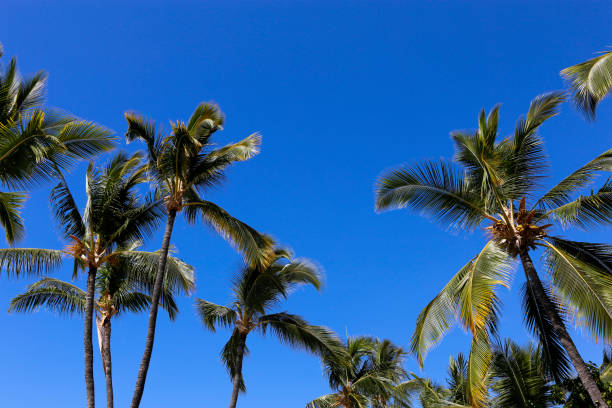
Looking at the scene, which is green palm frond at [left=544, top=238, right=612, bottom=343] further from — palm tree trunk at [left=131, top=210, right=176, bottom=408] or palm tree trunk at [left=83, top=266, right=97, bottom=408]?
palm tree trunk at [left=83, top=266, right=97, bottom=408]

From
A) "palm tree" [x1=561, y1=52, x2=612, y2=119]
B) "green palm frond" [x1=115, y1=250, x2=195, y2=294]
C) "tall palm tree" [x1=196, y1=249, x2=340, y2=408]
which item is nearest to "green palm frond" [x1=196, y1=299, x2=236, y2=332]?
"tall palm tree" [x1=196, y1=249, x2=340, y2=408]

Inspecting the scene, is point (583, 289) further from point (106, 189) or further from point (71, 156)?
point (106, 189)

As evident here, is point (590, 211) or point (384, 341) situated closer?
point (590, 211)

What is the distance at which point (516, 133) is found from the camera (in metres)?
12.9

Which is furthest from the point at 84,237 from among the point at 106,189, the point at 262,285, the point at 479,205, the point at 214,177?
the point at 479,205

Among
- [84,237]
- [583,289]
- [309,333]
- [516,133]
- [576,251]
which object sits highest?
[84,237]

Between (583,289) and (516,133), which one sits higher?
(516,133)

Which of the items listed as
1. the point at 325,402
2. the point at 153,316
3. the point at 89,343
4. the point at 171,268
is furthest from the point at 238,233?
the point at 325,402

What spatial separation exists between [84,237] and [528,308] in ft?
36.8

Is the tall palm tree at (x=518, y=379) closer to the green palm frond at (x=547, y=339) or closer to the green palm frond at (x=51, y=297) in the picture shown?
the green palm frond at (x=547, y=339)

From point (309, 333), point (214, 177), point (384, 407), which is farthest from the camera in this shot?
point (384, 407)

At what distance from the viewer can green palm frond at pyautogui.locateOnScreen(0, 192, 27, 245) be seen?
960 cm

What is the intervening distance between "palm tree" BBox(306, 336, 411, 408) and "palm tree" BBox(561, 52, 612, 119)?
41.2 feet

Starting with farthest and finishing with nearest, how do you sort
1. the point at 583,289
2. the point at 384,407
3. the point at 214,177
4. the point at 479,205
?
the point at 384,407 → the point at 214,177 → the point at 479,205 → the point at 583,289
